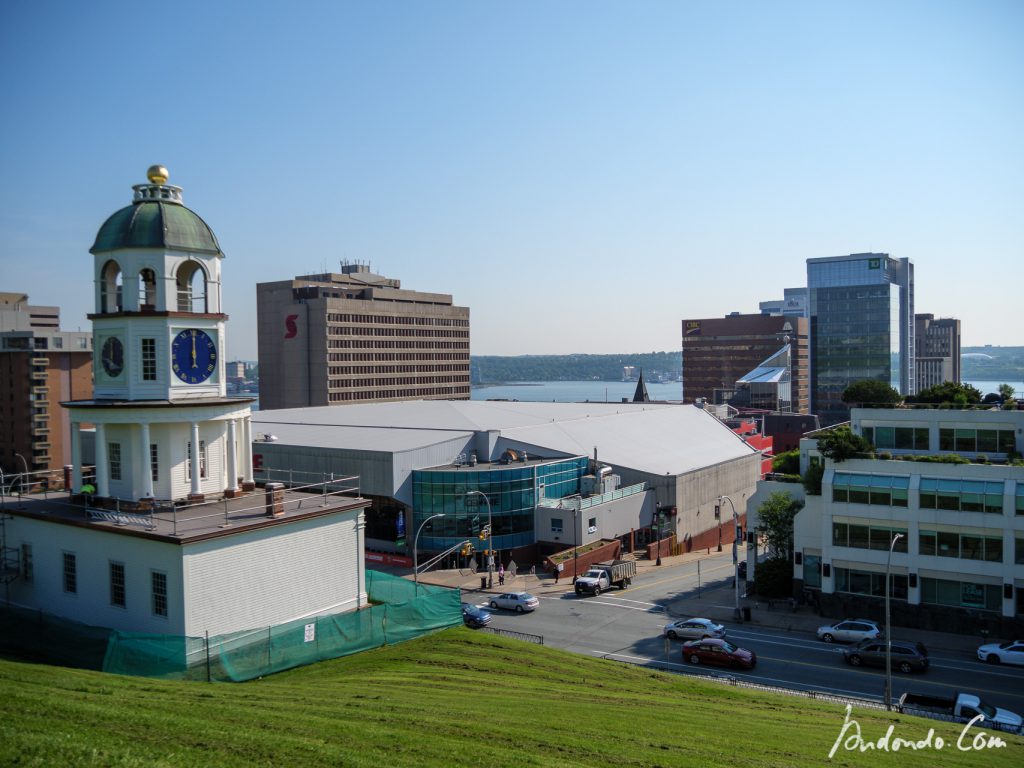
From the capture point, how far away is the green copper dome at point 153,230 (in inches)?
1202

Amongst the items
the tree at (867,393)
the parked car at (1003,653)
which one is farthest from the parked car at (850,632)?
the tree at (867,393)

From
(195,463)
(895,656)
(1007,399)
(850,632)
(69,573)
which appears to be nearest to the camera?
(69,573)

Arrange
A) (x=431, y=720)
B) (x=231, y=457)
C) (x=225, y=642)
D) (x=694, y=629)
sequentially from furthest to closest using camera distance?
(x=694, y=629)
(x=231, y=457)
(x=225, y=642)
(x=431, y=720)

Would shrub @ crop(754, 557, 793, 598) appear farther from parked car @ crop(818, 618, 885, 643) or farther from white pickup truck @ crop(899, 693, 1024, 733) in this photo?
white pickup truck @ crop(899, 693, 1024, 733)

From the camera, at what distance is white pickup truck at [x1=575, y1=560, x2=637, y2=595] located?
5303 cm

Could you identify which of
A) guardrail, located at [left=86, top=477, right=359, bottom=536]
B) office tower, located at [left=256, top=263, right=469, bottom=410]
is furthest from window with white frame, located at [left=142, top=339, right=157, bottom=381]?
office tower, located at [left=256, top=263, right=469, bottom=410]

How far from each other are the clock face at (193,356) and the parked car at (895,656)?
32.2 meters

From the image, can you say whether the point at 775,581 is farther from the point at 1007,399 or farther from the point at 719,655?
the point at 1007,399

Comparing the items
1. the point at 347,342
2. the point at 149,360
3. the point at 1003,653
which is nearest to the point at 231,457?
the point at 149,360

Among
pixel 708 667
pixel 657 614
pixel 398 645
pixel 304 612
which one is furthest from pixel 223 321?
pixel 657 614

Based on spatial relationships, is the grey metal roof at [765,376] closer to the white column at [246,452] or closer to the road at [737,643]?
the road at [737,643]

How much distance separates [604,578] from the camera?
178ft

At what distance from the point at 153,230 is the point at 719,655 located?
30558 mm

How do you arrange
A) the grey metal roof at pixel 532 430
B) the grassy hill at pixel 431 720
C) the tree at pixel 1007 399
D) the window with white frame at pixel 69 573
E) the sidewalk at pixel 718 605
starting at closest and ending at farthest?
the grassy hill at pixel 431 720, the window with white frame at pixel 69 573, the sidewalk at pixel 718 605, the tree at pixel 1007 399, the grey metal roof at pixel 532 430
